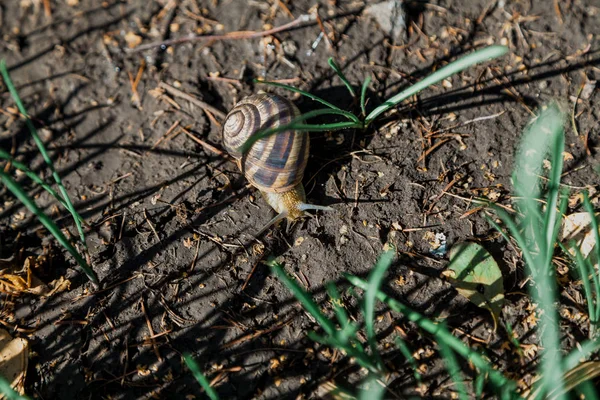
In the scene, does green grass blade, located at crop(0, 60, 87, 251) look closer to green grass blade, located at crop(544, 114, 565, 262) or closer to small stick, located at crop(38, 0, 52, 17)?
small stick, located at crop(38, 0, 52, 17)

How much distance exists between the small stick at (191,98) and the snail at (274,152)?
0.25m

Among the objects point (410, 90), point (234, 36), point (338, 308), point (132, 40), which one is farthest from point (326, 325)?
point (132, 40)

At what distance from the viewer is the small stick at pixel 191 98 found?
109 inches

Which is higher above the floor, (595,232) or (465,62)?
(465,62)

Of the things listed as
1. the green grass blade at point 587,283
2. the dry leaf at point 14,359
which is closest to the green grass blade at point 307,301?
the green grass blade at point 587,283

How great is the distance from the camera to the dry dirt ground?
90.3 inches

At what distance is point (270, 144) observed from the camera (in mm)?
2422

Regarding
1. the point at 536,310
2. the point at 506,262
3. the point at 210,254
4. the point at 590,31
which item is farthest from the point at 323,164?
the point at 590,31

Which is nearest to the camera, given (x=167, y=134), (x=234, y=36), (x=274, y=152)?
(x=274, y=152)

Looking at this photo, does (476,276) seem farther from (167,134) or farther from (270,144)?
(167,134)

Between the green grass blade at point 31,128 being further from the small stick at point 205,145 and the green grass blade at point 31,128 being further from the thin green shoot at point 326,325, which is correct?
the thin green shoot at point 326,325

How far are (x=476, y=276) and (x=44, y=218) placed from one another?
1.84 meters

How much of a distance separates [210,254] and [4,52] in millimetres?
1912

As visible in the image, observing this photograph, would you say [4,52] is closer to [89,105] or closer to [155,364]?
[89,105]
